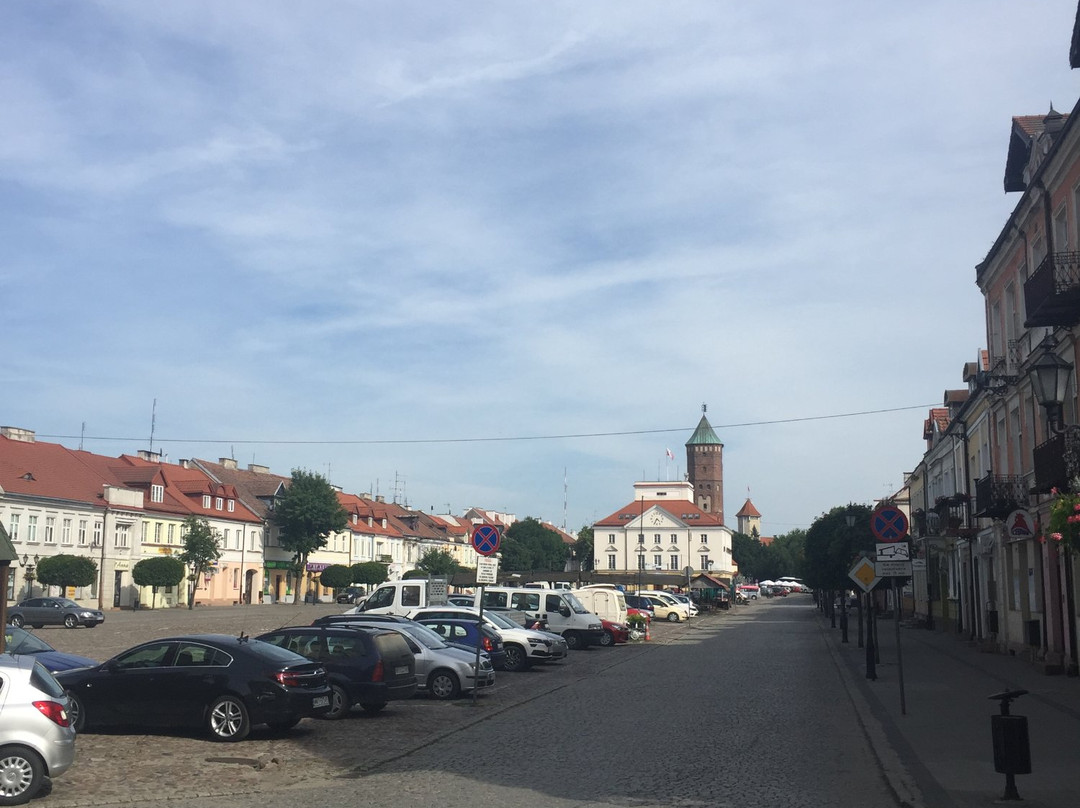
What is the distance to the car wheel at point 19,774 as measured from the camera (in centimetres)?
1002

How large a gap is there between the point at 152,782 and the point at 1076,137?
1940 centimetres

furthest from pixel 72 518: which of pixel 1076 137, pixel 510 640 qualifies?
pixel 1076 137

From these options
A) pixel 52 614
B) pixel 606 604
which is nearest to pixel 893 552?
pixel 606 604

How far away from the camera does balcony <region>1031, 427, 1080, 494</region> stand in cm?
1930

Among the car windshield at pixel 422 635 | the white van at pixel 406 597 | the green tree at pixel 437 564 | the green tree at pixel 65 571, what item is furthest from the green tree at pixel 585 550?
the car windshield at pixel 422 635

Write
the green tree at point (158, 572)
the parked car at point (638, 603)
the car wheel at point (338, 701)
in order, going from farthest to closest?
the green tree at point (158, 572)
the parked car at point (638, 603)
the car wheel at point (338, 701)

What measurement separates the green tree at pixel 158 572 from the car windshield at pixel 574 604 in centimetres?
3485

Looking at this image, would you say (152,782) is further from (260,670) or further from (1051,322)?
(1051,322)

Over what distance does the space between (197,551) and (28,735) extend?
61.5 m

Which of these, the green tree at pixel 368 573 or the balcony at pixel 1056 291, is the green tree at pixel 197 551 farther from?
the balcony at pixel 1056 291

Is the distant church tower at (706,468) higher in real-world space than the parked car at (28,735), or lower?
higher

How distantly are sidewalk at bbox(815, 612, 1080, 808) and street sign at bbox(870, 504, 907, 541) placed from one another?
6.45 ft

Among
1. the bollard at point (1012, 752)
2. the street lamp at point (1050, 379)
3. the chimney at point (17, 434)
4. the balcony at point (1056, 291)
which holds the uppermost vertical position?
the chimney at point (17, 434)

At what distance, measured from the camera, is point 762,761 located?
1290 centimetres
